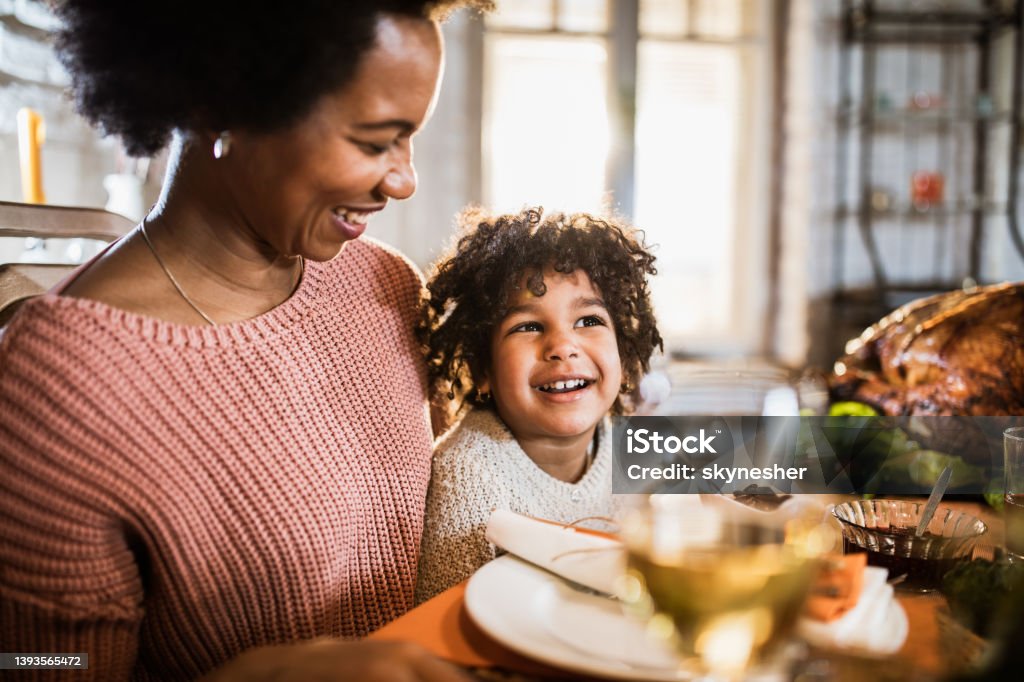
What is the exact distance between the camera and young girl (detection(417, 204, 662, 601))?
1.12 m

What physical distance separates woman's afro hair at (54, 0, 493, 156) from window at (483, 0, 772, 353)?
3.18 meters

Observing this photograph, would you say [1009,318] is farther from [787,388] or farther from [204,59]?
[204,59]

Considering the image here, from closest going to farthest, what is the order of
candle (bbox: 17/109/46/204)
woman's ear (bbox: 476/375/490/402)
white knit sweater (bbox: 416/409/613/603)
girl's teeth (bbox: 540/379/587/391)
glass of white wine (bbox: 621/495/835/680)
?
glass of white wine (bbox: 621/495/835/680) < white knit sweater (bbox: 416/409/613/603) < girl's teeth (bbox: 540/379/587/391) < woman's ear (bbox: 476/375/490/402) < candle (bbox: 17/109/46/204)

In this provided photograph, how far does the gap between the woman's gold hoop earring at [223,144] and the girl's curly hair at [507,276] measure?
422 millimetres

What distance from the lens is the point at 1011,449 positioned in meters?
0.95

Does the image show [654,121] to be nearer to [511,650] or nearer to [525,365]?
[525,365]

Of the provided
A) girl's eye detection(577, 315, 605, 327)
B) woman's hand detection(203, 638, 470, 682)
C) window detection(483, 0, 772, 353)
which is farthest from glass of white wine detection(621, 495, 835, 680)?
window detection(483, 0, 772, 353)

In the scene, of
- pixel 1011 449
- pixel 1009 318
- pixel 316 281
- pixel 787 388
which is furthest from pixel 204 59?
pixel 1009 318

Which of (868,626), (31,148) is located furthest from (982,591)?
(31,148)

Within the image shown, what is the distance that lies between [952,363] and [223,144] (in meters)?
1.28

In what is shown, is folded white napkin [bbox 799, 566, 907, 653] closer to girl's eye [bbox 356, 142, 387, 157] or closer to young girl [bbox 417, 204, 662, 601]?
young girl [bbox 417, 204, 662, 601]

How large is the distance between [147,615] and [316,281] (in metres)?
0.46

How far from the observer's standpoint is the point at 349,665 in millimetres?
576

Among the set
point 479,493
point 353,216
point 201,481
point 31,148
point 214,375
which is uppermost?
point 31,148
